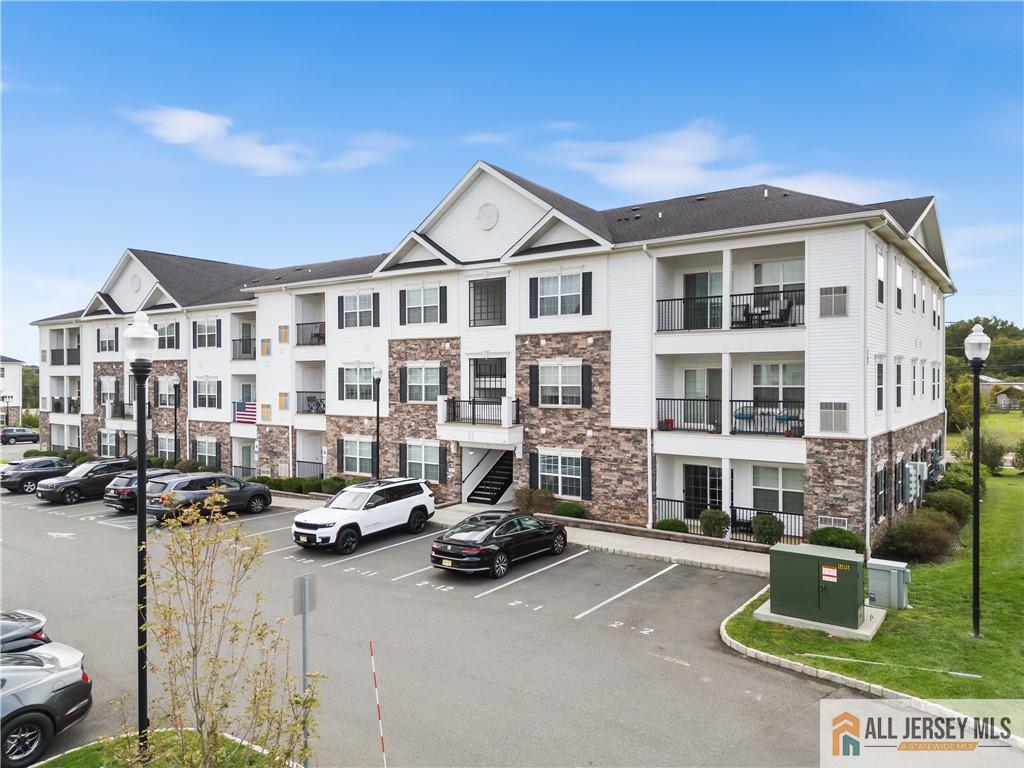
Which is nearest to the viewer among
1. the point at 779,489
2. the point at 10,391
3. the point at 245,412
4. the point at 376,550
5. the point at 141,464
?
the point at 141,464

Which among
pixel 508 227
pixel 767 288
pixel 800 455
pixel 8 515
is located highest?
pixel 508 227

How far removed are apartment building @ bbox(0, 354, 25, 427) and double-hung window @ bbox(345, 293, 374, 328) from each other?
189 feet

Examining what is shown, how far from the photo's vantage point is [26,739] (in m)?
8.13

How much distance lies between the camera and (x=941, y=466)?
28.7 meters

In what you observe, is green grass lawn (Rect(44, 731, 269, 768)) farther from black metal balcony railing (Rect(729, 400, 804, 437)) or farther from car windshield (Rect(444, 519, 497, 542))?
black metal balcony railing (Rect(729, 400, 804, 437))

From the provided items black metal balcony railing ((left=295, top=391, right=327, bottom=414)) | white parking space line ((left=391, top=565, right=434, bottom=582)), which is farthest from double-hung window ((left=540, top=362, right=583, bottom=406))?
black metal balcony railing ((left=295, top=391, right=327, bottom=414))

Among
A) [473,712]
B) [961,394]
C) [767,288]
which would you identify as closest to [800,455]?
[767,288]

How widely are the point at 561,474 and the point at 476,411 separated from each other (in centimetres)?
413

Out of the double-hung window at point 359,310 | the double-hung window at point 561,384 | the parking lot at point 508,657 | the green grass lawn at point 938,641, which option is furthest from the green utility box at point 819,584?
the double-hung window at point 359,310

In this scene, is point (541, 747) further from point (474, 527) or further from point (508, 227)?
point (508, 227)

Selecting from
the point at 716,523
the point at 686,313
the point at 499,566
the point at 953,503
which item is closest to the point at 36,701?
the point at 499,566

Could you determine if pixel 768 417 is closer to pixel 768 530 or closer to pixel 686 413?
pixel 686 413

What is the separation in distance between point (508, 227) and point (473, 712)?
18334mm

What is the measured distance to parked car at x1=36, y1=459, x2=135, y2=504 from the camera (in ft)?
90.6
